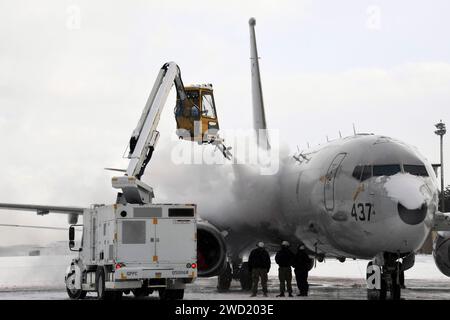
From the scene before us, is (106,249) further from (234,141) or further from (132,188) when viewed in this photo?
(234,141)

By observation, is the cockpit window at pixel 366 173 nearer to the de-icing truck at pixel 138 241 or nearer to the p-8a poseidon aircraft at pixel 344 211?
the p-8a poseidon aircraft at pixel 344 211

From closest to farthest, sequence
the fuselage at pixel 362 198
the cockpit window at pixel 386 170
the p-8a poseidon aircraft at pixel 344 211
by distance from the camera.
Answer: the fuselage at pixel 362 198 < the p-8a poseidon aircraft at pixel 344 211 < the cockpit window at pixel 386 170

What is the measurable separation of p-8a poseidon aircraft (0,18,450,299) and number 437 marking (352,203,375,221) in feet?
0.08

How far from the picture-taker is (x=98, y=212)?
74.9 ft

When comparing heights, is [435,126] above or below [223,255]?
above

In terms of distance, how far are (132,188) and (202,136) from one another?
26.2ft

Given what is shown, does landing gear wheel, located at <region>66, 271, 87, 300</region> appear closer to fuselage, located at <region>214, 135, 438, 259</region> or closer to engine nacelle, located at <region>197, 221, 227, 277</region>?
engine nacelle, located at <region>197, 221, 227, 277</region>

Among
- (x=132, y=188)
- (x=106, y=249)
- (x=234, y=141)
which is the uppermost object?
(x=234, y=141)

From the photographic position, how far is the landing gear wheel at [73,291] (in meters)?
24.4

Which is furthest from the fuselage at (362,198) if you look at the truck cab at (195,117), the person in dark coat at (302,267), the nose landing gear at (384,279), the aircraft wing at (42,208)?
Result: the aircraft wing at (42,208)

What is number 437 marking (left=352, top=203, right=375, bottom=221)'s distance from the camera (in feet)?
67.1

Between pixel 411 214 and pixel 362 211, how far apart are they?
1496mm
